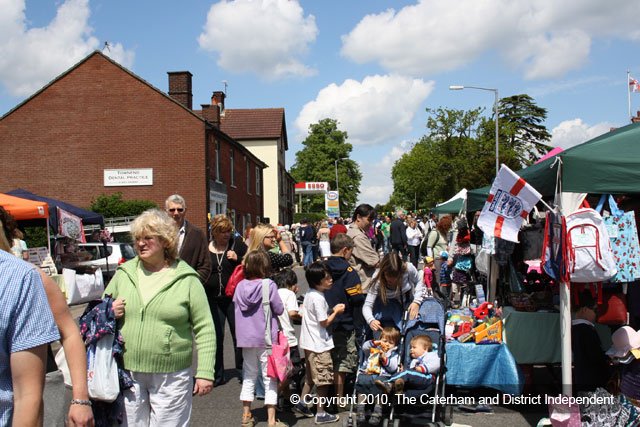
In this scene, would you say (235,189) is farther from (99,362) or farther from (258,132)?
(99,362)

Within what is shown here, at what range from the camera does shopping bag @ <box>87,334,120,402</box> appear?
3.09 metres

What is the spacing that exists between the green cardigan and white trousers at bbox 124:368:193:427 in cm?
7

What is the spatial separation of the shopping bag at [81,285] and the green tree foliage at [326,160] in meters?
58.4

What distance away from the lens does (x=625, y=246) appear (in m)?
4.85

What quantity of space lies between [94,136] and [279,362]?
23.7 m

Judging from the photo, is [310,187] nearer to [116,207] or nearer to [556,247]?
[116,207]

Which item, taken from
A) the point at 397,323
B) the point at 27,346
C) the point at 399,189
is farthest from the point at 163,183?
the point at 399,189

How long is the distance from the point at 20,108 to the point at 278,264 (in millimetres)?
24012

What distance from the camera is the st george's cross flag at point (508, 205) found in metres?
5.25

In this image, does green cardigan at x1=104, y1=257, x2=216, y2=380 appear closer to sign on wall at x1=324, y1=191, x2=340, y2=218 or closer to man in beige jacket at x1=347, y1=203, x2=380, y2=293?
man in beige jacket at x1=347, y1=203, x2=380, y2=293

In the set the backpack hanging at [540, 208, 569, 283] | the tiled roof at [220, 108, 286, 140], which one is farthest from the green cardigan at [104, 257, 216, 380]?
the tiled roof at [220, 108, 286, 140]

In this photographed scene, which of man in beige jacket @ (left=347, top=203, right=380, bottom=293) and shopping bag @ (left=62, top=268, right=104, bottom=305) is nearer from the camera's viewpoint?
man in beige jacket @ (left=347, top=203, right=380, bottom=293)

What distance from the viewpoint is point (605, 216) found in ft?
A: 16.4

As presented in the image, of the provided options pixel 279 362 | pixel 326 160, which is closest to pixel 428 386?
pixel 279 362
